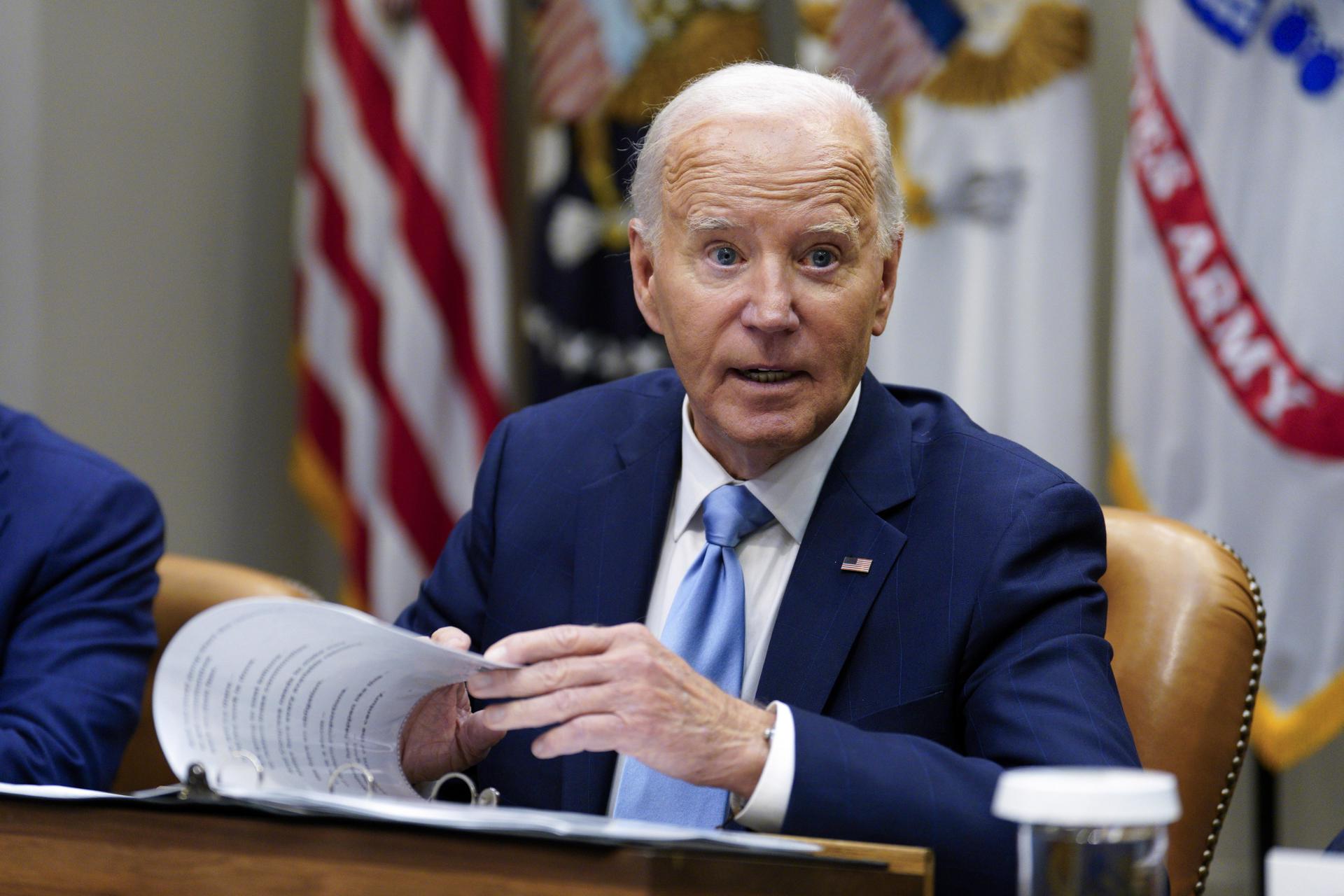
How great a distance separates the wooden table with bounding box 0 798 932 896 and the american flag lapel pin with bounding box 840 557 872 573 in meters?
0.67

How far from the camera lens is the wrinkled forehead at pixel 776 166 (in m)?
1.62

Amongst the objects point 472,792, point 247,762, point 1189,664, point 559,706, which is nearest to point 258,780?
point 247,762

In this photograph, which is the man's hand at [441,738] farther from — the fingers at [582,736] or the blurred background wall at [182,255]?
the blurred background wall at [182,255]

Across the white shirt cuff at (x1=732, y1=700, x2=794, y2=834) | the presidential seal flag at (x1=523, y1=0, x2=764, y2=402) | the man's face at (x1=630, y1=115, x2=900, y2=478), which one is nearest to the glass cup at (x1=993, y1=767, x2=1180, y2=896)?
the white shirt cuff at (x1=732, y1=700, x2=794, y2=834)

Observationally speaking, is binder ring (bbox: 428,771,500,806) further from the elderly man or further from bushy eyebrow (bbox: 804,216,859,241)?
bushy eyebrow (bbox: 804,216,859,241)

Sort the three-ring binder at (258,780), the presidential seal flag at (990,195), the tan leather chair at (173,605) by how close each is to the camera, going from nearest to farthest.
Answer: the three-ring binder at (258,780), the tan leather chair at (173,605), the presidential seal flag at (990,195)

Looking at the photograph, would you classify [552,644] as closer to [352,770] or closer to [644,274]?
[352,770]

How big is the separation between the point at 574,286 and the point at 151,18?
1.34 meters

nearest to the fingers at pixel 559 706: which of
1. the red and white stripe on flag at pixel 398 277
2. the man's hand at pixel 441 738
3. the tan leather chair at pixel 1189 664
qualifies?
the man's hand at pixel 441 738

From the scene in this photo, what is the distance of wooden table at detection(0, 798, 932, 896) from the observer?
965 mm

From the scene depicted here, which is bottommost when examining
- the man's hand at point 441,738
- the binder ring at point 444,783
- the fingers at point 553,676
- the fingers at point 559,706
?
the binder ring at point 444,783

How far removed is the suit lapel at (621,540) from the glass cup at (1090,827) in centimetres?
81

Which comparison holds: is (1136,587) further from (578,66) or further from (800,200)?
(578,66)

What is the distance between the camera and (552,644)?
1.21m
